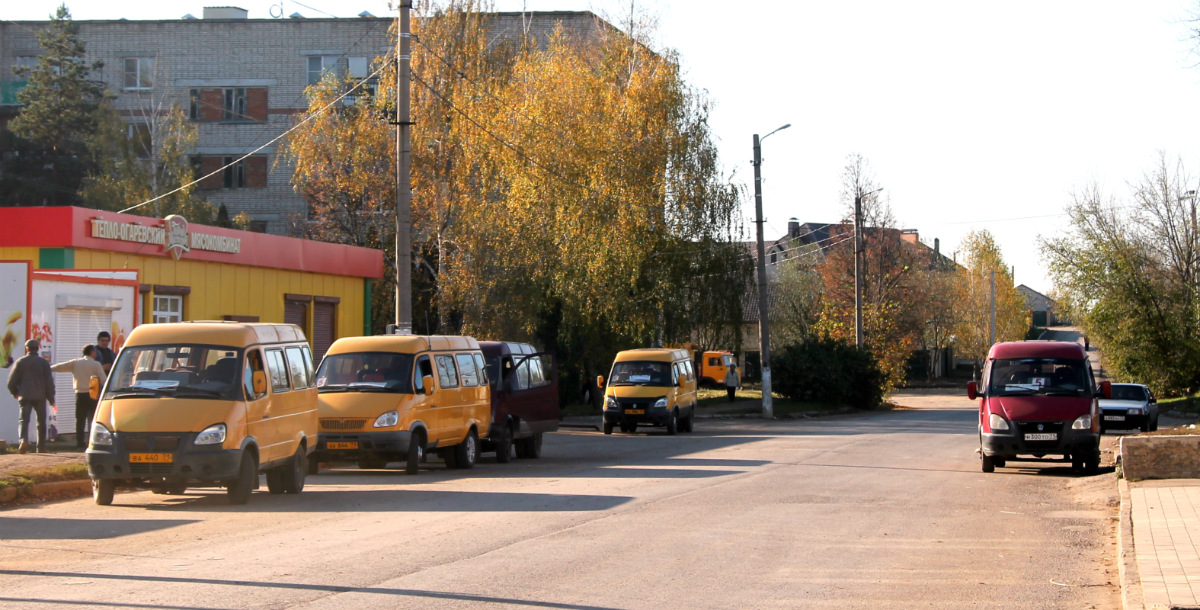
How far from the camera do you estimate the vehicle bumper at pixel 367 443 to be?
17.3 meters

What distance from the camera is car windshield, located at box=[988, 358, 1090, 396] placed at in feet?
62.1

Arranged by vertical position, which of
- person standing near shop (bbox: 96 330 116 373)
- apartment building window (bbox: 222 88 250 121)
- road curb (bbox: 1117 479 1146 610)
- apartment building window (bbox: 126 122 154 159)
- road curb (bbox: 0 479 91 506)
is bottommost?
road curb (bbox: 1117 479 1146 610)

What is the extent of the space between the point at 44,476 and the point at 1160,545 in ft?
41.2

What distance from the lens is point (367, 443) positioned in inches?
679

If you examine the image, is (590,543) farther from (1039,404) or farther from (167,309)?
(167,309)

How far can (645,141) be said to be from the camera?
37719mm

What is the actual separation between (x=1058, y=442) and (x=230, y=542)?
12892 millimetres

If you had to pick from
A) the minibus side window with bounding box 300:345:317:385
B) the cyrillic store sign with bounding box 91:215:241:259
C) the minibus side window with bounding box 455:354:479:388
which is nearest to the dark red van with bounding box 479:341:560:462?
the minibus side window with bounding box 455:354:479:388

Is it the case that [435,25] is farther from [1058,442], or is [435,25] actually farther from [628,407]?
[1058,442]

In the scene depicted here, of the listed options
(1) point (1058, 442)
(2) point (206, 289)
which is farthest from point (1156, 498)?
(2) point (206, 289)

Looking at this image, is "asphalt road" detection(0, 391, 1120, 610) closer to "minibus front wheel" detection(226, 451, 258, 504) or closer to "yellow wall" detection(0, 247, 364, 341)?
"minibus front wheel" detection(226, 451, 258, 504)

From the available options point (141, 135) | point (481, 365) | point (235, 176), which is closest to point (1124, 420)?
point (481, 365)

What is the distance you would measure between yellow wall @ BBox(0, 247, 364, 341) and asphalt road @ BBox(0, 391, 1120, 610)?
9.14m

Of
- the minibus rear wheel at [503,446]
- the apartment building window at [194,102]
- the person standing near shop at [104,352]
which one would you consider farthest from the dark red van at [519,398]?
the apartment building window at [194,102]
